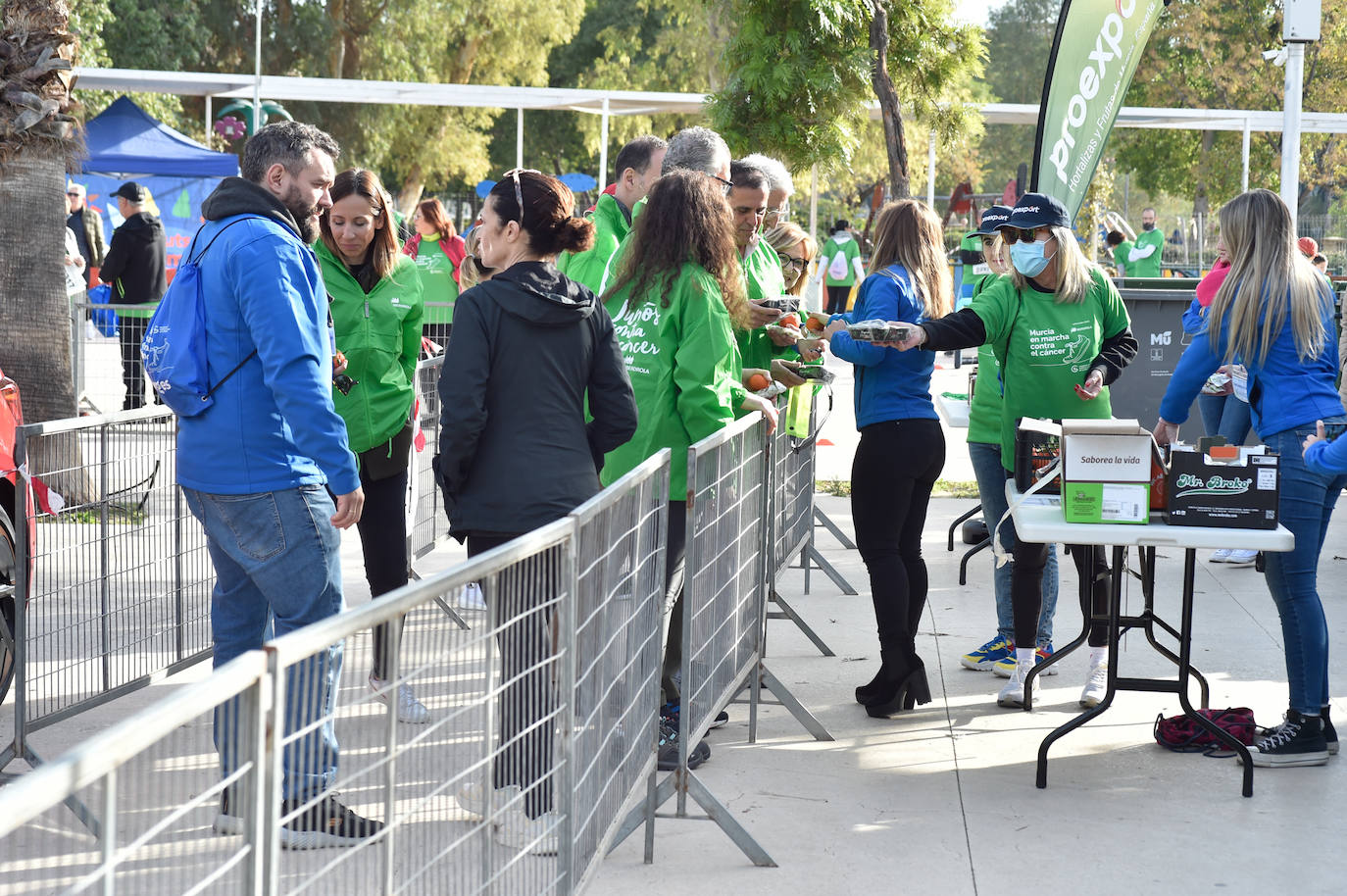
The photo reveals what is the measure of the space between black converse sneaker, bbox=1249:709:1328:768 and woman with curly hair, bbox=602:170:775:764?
2034 mm

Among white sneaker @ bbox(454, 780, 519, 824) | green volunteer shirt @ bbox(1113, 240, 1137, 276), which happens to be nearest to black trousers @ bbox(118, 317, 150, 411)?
white sneaker @ bbox(454, 780, 519, 824)

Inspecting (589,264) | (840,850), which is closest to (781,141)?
(589,264)

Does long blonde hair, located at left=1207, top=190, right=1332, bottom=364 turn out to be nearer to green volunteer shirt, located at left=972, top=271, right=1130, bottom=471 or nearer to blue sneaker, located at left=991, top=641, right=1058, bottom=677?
green volunteer shirt, located at left=972, top=271, right=1130, bottom=471

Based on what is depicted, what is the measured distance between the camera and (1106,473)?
4422mm

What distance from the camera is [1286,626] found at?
4844mm

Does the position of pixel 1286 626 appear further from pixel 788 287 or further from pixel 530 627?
pixel 530 627

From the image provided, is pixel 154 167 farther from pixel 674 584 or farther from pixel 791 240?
pixel 674 584

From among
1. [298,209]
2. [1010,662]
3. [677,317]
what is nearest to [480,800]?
[298,209]

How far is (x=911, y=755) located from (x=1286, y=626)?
1361mm

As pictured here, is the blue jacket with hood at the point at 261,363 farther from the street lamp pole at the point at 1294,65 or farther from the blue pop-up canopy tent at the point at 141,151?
the blue pop-up canopy tent at the point at 141,151

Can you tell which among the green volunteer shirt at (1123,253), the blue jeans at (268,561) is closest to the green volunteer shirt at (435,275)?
the blue jeans at (268,561)

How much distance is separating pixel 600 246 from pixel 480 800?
9.80 feet

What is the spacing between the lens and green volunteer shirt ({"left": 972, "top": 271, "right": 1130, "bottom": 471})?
5.27 metres

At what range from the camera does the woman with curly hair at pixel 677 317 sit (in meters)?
4.39
